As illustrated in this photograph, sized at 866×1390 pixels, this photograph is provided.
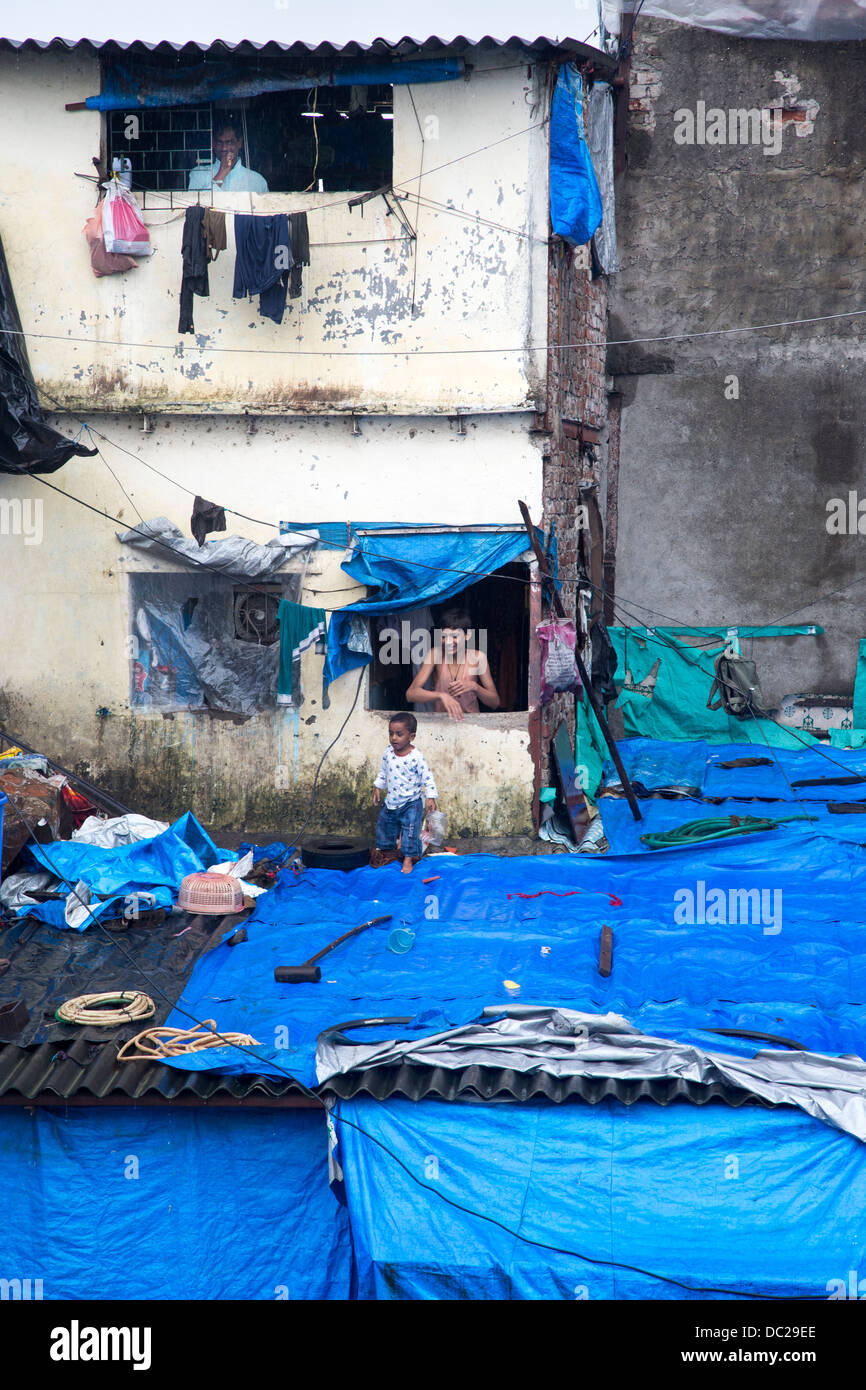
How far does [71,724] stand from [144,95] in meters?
5.48

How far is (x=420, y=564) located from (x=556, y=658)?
1424 millimetres

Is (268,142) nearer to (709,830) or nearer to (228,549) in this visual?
(228,549)

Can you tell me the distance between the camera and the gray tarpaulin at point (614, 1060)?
5.41 m

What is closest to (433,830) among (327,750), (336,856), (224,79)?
(336,856)

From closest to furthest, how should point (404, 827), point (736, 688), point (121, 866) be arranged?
point (121, 866), point (404, 827), point (736, 688)

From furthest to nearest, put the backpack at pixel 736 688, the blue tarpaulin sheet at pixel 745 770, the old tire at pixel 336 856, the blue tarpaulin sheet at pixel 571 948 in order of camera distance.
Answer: the backpack at pixel 736 688
the blue tarpaulin sheet at pixel 745 770
the old tire at pixel 336 856
the blue tarpaulin sheet at pixel 571 948

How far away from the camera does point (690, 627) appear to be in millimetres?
14617

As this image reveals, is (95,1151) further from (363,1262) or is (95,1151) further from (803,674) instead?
(803,674)

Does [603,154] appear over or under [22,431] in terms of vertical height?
over

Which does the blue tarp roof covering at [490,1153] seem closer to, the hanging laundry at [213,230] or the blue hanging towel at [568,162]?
the hanging laundry at [213,230]

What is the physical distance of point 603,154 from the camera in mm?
10734

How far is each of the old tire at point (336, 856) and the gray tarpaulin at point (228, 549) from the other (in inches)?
99.8

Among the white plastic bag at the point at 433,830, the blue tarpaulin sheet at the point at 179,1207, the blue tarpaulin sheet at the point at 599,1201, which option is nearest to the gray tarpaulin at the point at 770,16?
the white plastic bag at the point at 433,830

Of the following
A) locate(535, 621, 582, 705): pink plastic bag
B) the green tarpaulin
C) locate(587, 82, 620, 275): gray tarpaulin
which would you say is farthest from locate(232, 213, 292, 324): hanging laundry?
the green tarpaulin
